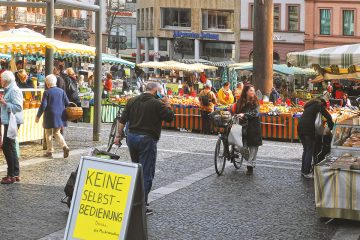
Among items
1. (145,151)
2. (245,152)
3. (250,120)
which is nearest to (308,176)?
(245,152)

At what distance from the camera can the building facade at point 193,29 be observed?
6662 centimetres

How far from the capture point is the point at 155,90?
1055 cm

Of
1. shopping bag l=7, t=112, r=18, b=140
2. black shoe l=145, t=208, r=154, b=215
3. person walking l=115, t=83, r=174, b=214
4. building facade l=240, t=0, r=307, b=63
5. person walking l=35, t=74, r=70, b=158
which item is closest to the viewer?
person walking l=115, t=83, r=174, b=214

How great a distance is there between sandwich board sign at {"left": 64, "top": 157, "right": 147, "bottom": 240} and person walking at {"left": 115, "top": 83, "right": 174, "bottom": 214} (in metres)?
2.71

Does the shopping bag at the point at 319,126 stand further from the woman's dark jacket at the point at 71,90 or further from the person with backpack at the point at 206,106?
the person with backpack at the point at 206,106

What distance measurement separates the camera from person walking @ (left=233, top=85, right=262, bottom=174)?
48.6 feet

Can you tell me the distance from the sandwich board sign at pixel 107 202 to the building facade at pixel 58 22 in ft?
177

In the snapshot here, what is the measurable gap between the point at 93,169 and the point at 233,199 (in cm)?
476

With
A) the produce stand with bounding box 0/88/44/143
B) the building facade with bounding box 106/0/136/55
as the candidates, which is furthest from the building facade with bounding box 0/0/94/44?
the produce stand with bounding box 0/88/44/143

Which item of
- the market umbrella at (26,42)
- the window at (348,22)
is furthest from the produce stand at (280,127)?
the window at (348,22)

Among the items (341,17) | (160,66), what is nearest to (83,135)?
(160,66)

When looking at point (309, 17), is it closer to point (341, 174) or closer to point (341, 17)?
point (341, 17)

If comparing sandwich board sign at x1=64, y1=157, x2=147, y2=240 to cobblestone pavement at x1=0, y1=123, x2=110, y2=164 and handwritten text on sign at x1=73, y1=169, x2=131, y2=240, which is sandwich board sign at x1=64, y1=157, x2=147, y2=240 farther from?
cobblestone pavement at x1=0, y1=123, x2=110, y2=164

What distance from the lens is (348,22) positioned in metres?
57.8
